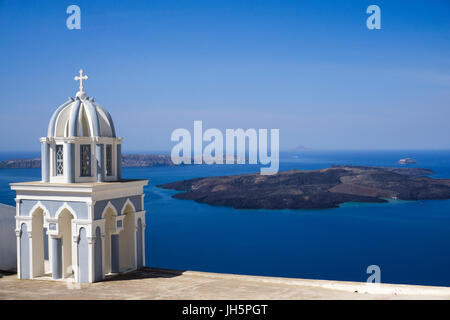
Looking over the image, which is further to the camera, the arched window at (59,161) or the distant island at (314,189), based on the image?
the distant island at (314,189)

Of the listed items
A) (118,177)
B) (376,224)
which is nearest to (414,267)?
(376,224)

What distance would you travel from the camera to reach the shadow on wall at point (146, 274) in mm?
10829

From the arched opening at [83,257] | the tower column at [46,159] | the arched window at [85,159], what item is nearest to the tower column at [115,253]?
the arched opening at [83,257]

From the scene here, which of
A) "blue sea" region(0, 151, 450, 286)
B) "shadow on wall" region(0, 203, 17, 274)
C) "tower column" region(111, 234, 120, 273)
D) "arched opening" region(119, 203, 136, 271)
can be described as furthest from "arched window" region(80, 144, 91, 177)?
"blue sea" region(0, 151, 450, 286)

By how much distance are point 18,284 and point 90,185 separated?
2.58 m

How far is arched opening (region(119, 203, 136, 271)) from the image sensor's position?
11.6 meters

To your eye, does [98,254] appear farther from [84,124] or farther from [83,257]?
[84,124]

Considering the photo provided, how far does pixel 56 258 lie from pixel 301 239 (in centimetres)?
A: 4977

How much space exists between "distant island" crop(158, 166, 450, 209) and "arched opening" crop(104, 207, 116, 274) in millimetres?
63235

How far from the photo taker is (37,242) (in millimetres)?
11164

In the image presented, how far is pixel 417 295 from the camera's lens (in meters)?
8.94

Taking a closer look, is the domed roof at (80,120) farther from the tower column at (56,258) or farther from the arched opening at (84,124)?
the tower column at (56,258)

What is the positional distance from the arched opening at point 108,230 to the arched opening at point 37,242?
134cm
